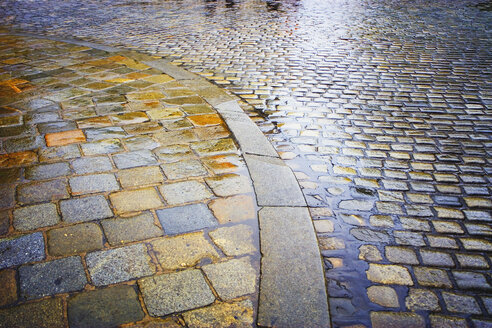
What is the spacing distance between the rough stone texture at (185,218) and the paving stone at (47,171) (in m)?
0.91

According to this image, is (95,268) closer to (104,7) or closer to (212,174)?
(212,174)

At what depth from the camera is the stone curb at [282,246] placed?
71.1 inches

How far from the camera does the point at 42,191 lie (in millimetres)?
2592

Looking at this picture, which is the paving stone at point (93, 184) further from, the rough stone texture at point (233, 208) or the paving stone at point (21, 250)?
the rough stone texture at point (233, 208)

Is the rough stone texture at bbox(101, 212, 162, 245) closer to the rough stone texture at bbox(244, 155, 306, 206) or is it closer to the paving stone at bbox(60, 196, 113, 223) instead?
the paving stone at bbox(60, 196, 113, 223)

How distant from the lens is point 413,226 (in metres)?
2.44

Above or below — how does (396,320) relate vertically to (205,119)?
below

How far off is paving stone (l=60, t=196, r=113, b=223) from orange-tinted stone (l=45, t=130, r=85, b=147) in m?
0.96

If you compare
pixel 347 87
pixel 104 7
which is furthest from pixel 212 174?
pixel 104 7

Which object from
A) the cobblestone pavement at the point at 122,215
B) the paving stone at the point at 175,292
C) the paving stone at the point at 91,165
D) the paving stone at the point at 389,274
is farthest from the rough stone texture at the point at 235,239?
the paving stone at the point at 91,165

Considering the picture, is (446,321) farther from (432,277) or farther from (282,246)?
(282,246)

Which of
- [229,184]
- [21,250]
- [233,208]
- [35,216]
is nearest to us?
[21,250]

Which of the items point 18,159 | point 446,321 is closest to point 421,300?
point 446,321

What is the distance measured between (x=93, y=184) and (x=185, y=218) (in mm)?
769
